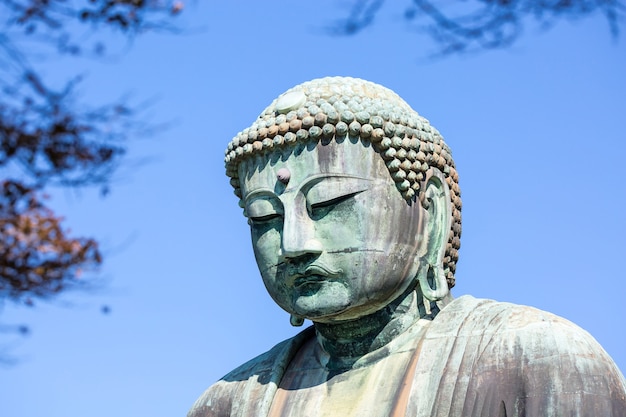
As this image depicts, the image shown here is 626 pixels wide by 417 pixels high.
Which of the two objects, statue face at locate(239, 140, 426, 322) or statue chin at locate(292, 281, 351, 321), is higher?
statue face at locate(239, 140, 426, 322)

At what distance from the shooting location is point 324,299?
12.2m

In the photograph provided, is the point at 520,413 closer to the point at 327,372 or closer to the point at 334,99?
the point at 327,372

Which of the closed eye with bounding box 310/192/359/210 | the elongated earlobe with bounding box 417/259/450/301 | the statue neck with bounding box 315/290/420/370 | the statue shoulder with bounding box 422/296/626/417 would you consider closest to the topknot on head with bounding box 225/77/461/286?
the elongated earlobe with bounding box 417/259/450/301

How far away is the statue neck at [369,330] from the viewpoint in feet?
40.8

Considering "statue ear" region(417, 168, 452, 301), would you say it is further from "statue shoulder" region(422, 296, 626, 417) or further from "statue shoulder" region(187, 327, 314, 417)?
"statue shoulder" region(187, 327, 314, 417)

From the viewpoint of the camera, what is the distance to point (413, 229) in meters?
12.5

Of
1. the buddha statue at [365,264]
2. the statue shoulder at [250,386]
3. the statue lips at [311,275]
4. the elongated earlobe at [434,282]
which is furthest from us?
the statue shoulder at [250,386]

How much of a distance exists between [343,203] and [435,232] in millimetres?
729

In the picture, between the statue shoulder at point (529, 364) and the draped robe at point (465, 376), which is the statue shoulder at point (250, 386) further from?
the statue shoulder at point (529, 364)

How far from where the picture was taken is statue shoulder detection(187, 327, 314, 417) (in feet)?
41.5

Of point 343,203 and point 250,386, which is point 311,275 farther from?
point 250,386

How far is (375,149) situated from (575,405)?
7.10ft

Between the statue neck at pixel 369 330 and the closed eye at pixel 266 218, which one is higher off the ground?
the closed eye at pixel 266 218

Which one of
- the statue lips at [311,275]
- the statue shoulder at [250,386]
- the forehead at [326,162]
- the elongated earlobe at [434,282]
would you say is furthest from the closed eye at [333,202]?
the statue shoulder at [250,386]
